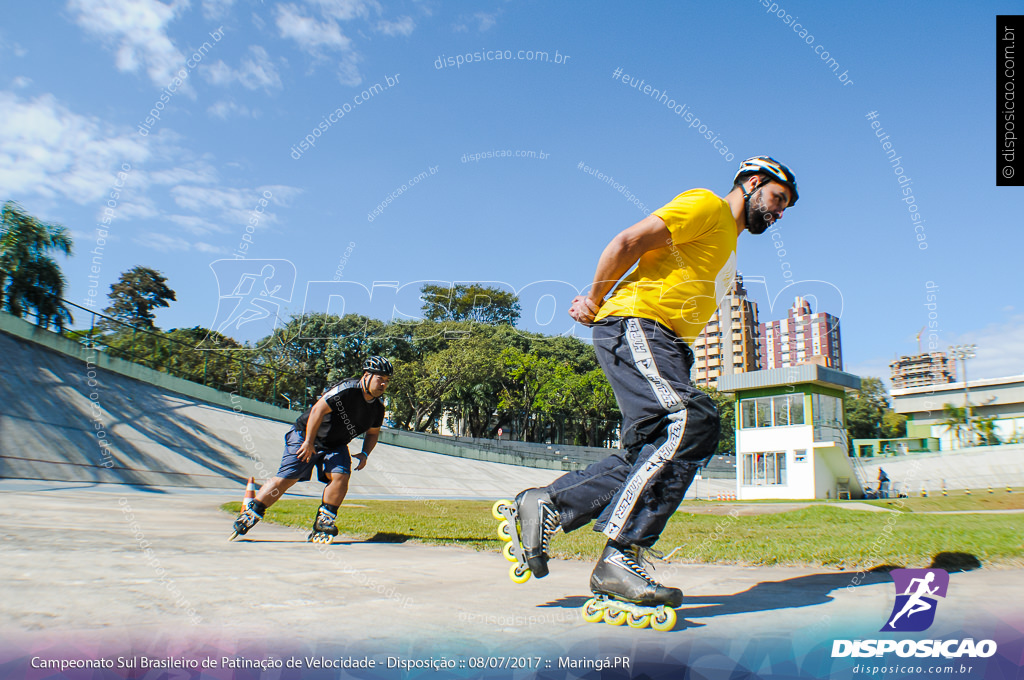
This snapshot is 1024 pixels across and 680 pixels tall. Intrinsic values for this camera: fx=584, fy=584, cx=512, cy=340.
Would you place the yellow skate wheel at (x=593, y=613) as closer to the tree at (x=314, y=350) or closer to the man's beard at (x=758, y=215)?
the man's beard at (x=758, y=215)

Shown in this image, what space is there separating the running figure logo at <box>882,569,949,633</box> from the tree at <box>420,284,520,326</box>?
172 feet

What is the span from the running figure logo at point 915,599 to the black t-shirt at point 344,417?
4027mm

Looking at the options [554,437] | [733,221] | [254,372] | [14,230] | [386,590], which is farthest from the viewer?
[554,437]

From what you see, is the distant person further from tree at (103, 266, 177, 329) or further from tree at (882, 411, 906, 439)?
tree at (882, 411, 906, 439)

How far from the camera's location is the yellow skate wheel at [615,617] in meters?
2.16

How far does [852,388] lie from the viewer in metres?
29.7

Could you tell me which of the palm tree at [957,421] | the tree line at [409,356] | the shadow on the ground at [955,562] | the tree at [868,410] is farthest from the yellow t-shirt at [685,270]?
the tree at [868,410]

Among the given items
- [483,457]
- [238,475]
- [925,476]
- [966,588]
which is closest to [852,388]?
[925,476]

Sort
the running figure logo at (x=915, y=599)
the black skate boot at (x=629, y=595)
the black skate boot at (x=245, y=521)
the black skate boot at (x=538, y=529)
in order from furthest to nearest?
the black skate boot at (x=245, y=521) < the black skate boot at (x=538, y=529) < the black skate boot at (x=629, y=595) < the running figure logo at (x=915, y=599)

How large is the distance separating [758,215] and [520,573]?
210 centimetres

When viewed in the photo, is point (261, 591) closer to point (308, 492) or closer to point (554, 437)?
point (308, 492)

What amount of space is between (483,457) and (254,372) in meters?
16.2

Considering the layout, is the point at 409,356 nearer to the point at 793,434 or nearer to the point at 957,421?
the point at 793,434

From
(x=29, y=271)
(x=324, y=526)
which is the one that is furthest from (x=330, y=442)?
(x=29, y=271)
